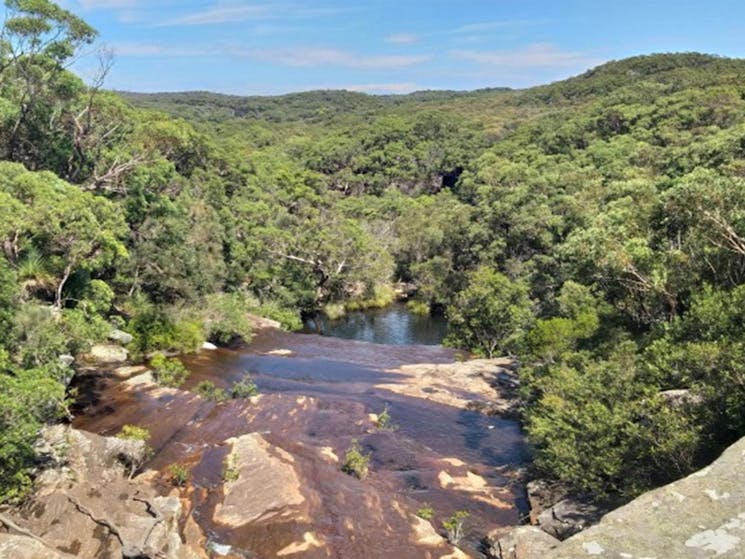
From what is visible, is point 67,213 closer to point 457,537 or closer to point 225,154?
point 457,537

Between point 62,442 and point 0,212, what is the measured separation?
7918mm

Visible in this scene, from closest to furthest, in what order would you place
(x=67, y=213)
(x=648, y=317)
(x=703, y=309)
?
(x=703, y=309)
(x=67, y=213)
(x=648, y=317)

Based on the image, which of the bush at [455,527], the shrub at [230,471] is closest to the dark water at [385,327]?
the shrub at [230,471]

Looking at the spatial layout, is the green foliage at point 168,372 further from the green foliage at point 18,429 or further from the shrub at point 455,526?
the shrub at point 455,526

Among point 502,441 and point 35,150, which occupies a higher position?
point 35,150

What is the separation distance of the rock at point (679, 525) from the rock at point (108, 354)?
2875cm

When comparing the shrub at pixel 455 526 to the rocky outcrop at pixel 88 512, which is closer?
the rocky outcrop at pixel 88 512

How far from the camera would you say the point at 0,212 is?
62.1 ft

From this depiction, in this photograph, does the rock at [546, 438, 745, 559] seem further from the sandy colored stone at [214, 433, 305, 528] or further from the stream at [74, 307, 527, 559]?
the sandy colored stone at [214, 433, 305, 528]

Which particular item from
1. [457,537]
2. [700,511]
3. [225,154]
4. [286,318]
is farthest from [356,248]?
[700,511]

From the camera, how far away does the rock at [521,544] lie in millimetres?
13523

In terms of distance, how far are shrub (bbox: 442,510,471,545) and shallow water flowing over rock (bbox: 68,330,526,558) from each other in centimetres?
22

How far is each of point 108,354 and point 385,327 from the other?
28632 mm

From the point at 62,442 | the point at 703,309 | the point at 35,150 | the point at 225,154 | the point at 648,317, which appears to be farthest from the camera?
the point at 225,154
